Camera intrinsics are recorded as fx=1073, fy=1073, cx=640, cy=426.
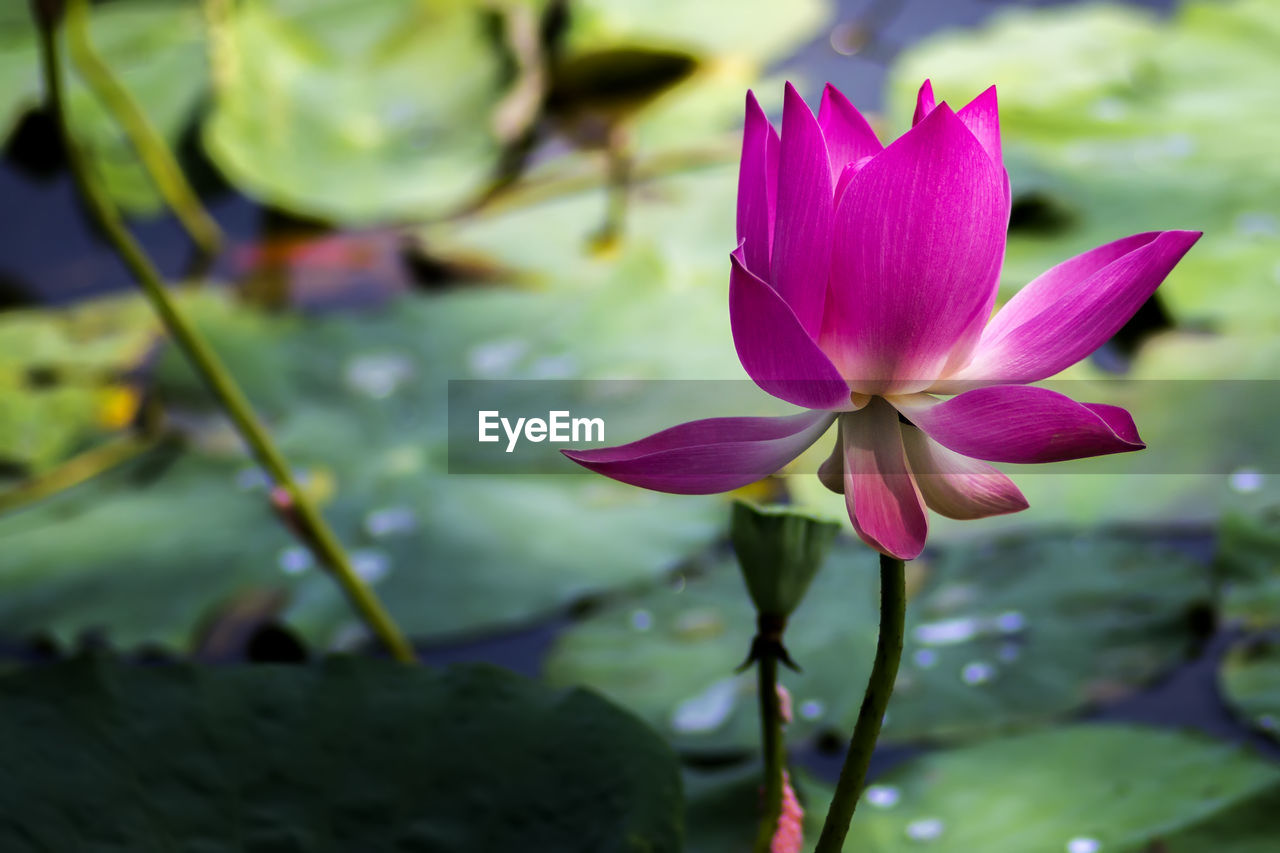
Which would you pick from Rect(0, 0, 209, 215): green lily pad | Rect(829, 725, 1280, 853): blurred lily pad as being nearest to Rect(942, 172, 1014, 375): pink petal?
Rect(829, 725, 1280, 853): blurred lily pad

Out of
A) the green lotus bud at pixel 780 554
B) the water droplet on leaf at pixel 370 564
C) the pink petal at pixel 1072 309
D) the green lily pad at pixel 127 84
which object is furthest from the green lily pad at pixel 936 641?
the green lily pad at pixel 127 84

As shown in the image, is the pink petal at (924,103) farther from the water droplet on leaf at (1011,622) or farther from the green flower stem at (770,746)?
the water droplet on leaf at (1011,622)

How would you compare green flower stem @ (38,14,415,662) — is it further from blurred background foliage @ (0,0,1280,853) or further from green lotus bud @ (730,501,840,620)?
green lotus bud @ (730,501,840,620)

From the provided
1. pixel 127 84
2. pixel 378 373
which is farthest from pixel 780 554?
pixel 127 84

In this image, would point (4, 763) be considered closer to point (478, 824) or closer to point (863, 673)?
point (478, 824)

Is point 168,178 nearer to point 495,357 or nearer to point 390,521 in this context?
point 495,357
